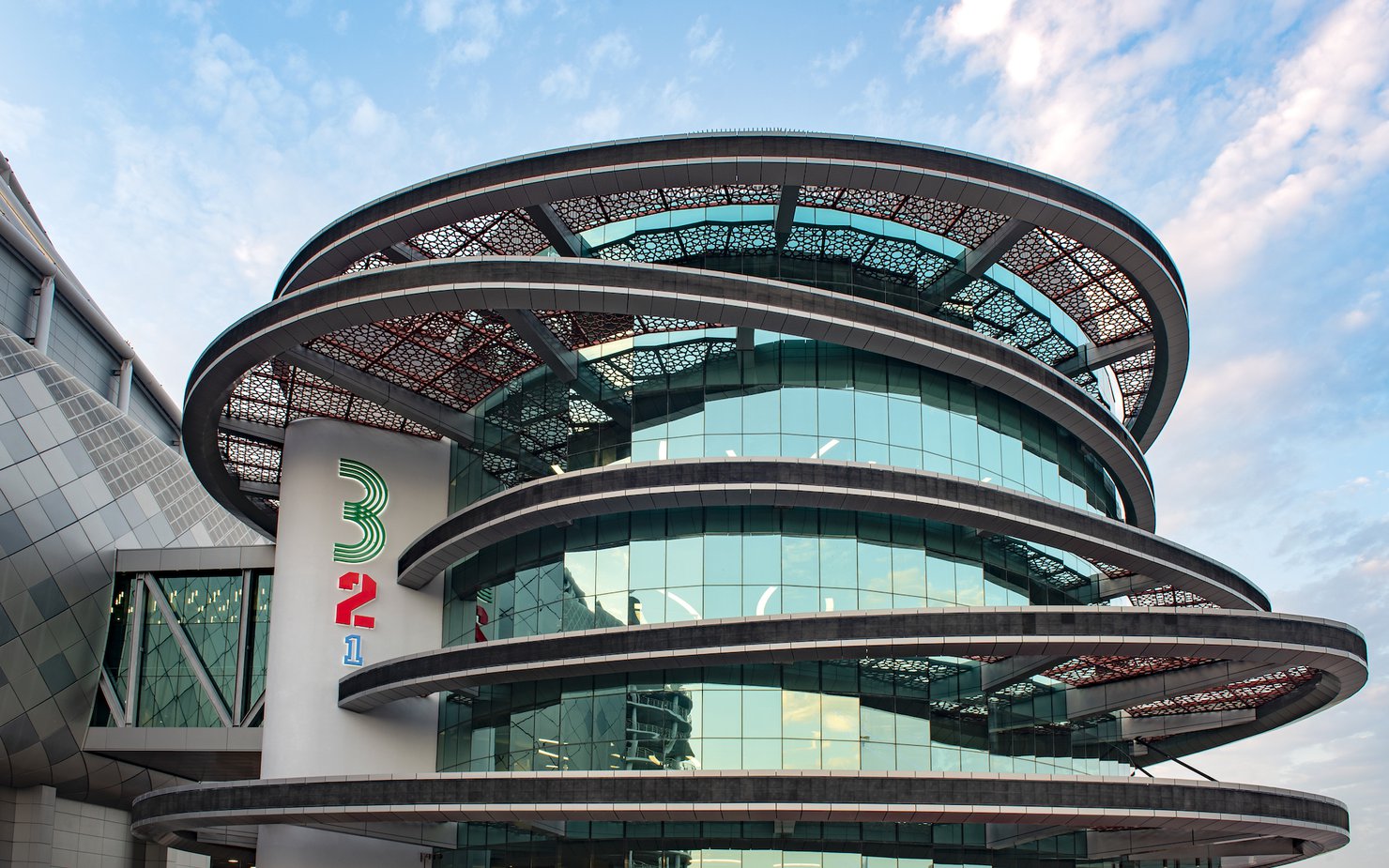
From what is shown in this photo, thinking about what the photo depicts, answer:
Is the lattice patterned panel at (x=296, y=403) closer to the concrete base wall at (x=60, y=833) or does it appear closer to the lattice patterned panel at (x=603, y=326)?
the lattice patterned panel at (x=603, y=326)

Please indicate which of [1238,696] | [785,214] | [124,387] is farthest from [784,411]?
[124,387]

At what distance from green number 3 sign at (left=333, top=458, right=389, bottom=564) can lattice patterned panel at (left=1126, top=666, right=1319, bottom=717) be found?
2757cm

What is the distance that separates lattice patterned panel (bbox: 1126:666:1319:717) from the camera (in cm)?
3879

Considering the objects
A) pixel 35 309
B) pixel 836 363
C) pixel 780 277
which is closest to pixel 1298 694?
pixel 836 363

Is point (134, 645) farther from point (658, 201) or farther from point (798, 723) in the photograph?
point (798, 723)

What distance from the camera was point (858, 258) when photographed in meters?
39.8

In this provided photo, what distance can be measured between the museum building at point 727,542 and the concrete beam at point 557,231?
13 cm

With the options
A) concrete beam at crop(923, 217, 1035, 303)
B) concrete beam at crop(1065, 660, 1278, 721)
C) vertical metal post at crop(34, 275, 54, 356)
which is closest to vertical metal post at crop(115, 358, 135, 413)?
vertical metal post at crop(34, 275, 54, 356)

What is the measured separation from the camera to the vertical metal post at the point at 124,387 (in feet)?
245

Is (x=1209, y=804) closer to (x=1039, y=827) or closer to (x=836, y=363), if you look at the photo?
(x=1039, y=827)

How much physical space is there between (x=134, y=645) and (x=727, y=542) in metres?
25.9

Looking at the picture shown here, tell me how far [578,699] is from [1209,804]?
17084 mm

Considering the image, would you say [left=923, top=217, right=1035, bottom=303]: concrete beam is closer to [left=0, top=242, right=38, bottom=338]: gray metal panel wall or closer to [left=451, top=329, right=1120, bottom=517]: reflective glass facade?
[left=451, top=329, right=1120, bottom=517]: reflective glass facade

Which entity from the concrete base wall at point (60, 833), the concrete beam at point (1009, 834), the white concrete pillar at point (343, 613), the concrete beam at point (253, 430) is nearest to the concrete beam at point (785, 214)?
the white concrete pillar at point (343, 613)
